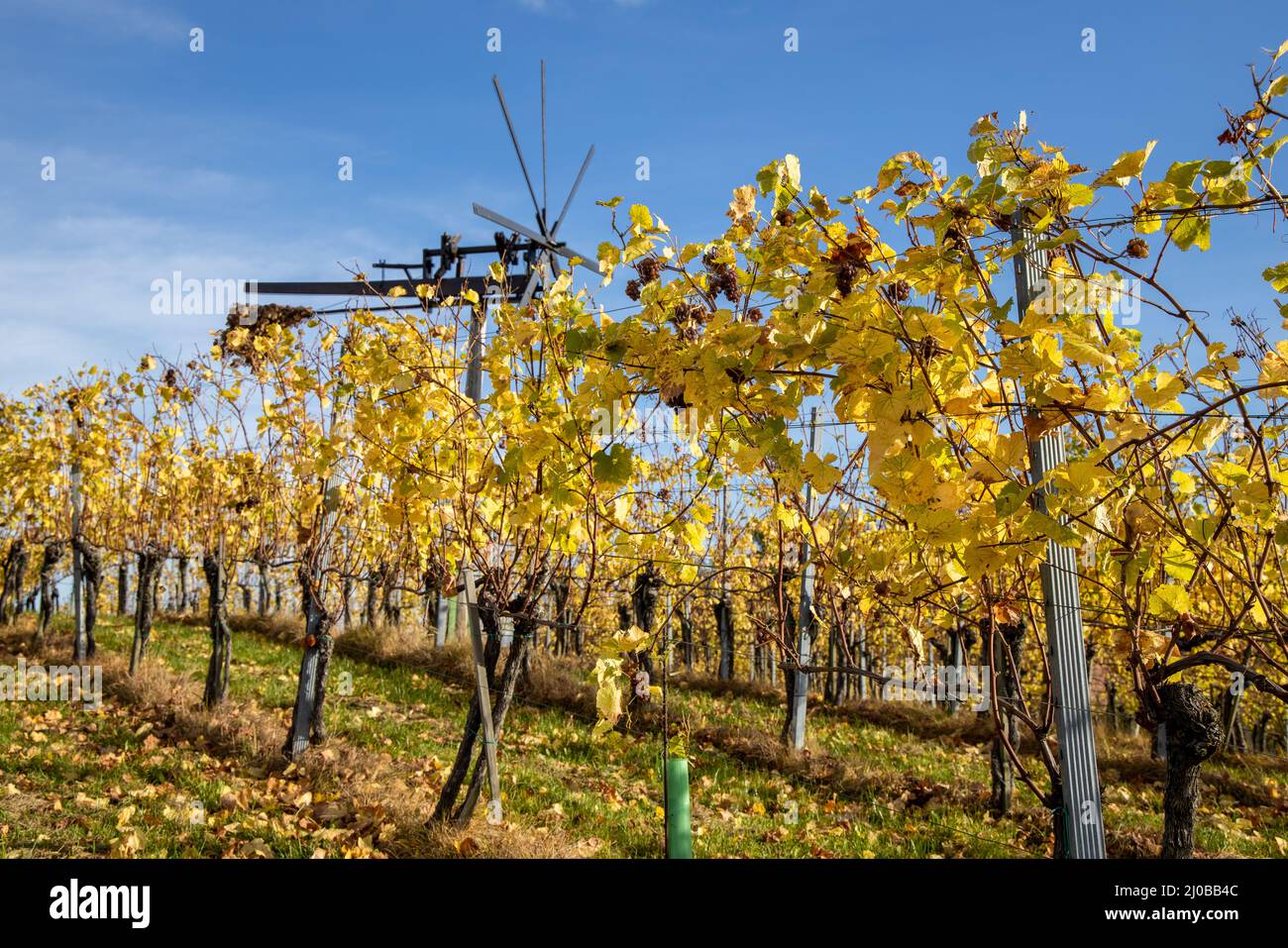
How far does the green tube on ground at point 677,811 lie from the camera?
3.92 metres

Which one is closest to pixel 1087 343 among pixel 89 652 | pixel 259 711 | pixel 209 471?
pixel 259 711

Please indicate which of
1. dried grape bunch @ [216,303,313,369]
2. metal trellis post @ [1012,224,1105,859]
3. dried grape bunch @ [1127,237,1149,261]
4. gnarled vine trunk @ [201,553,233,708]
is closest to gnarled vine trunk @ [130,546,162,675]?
gnarled vine trunk @ [201,553,233,708]

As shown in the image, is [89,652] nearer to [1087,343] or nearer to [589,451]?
[589,451]

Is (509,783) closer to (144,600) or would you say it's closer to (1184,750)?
(1184,750)

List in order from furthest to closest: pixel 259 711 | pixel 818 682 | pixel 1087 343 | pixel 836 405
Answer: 1. pixel 818 682
2. pixel 259 711
3. pixel 836 405
4. pixel 1087 343

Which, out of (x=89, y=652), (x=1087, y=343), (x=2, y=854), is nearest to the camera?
(x=1087, y=343)

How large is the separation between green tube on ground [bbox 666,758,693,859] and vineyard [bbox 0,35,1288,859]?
2cm

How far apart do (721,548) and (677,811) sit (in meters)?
9.24

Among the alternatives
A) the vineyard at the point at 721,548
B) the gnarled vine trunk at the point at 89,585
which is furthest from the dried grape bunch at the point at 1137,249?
the gnarled vine trunk at the point at 89,585

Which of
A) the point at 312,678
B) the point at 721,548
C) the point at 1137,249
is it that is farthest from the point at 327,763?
the point at 721,548

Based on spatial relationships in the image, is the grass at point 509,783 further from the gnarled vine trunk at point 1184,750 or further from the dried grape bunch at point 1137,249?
the dried grape bunch at point 1137,249
